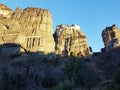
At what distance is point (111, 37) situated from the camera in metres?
133

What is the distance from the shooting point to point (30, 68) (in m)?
62.4

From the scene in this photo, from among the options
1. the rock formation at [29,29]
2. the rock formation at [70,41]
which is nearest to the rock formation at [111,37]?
the rock formation at [70,41]

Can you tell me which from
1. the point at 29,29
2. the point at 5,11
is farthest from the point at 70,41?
the point at 29,29

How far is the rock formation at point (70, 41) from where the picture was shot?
400 ft

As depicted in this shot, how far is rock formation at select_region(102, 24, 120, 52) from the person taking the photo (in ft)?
421

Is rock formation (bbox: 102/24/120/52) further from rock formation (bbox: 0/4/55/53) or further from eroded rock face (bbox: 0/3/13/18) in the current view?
eroded rock face (bbox: 0/3/13/18)

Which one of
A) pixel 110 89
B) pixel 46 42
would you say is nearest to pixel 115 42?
pixel 46 42

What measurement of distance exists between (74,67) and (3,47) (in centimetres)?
3546

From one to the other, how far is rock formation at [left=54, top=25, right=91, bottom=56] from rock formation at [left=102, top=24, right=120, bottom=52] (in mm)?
11084

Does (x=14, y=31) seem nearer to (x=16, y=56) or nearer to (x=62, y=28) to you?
(x=16, y=56)

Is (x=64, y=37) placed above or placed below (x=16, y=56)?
above

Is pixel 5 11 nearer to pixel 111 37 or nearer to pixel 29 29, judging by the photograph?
pixel 29 29

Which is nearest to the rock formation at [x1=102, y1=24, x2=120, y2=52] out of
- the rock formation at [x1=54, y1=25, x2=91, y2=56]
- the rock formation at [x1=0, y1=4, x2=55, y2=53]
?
→ the rock formation at [x1=54, y1=25, x2=91, y2=56]

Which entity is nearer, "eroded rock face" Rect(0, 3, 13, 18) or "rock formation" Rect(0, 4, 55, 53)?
"rock formation" Rect(0, 4, 55, 53)
